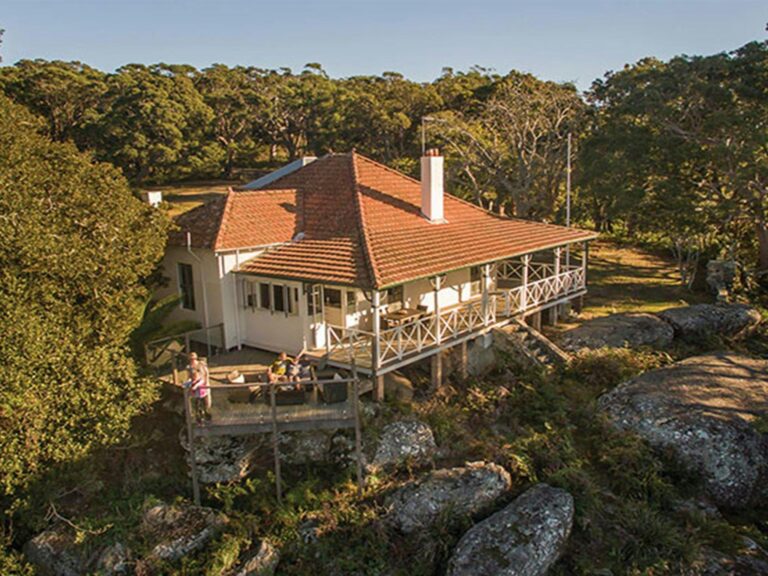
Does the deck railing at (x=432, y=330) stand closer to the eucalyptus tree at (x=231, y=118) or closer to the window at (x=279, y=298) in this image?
the window at (x=279, y=298)

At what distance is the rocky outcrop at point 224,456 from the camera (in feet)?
45.5

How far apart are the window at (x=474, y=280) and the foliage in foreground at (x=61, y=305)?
10665mm

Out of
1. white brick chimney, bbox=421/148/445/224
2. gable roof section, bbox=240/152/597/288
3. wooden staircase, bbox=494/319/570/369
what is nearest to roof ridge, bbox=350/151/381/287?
gable roof section, bbox=240/152/597/288

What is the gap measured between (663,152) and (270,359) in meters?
21.3

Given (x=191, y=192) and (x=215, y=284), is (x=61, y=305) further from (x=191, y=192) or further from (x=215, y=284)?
(x=191, y=192)

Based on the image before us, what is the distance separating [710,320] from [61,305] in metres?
21.8

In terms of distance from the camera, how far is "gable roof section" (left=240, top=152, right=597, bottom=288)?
16031 mm

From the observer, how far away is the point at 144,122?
43219 millimetres

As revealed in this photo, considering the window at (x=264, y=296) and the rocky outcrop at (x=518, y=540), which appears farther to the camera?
the window at (x=264, y=296)

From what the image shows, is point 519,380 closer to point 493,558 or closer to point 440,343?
point 440,343

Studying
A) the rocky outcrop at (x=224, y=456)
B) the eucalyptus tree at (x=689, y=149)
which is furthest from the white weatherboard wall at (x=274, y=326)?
the eucalyptus tree at (x=689, y=149)

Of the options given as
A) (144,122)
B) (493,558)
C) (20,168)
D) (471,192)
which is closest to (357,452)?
(493,558)

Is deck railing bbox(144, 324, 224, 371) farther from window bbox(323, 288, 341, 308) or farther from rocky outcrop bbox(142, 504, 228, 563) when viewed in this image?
rocky outcrop bbox(142, 504, 228, 563)

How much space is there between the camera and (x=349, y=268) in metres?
15.7
